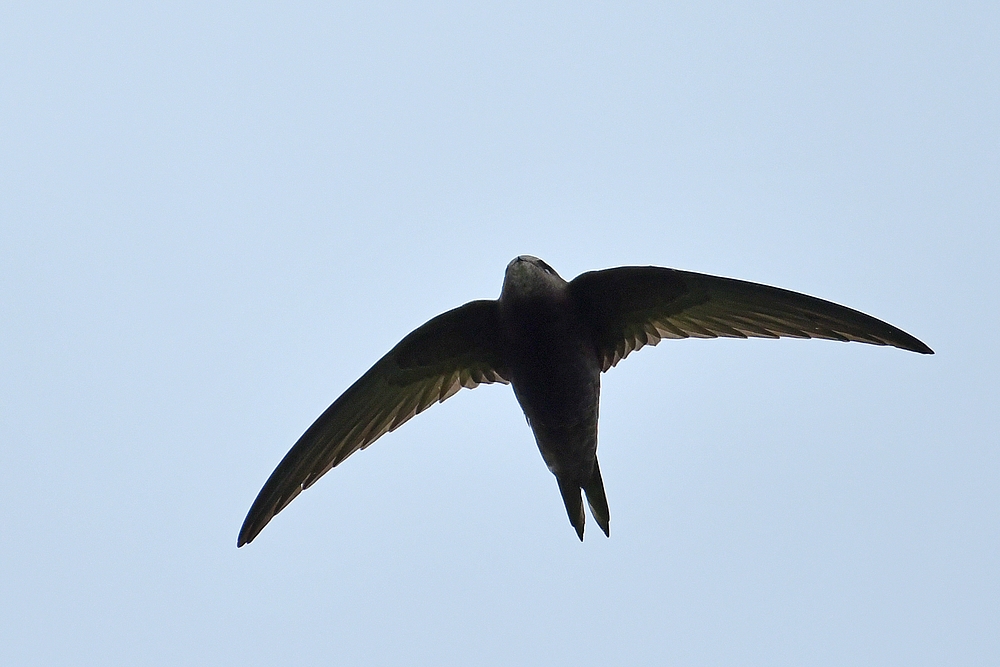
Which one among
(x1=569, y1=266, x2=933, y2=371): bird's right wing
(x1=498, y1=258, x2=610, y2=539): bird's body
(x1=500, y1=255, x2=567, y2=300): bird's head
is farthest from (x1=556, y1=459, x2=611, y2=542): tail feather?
(x1=500, y1=255, x2=567, y2=300): bird's head

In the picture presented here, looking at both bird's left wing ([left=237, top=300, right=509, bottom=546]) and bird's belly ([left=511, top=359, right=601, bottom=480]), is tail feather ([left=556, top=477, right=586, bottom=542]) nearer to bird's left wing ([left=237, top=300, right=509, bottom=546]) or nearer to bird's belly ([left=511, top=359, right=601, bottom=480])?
bird's belly ([left=511, top=359, right=601, bottom=480])

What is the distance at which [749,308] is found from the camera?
754 centimetres

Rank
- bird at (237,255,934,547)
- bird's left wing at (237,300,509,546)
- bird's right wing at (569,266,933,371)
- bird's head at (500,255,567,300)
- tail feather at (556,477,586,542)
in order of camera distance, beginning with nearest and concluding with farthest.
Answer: bird's head at (500,255,567,300) → bird at (237,255,934,547) → bird's right wing at (569,266,933,371) → bird's left wing at (237,300,509,546) → tail feather at (556,477,586,542)

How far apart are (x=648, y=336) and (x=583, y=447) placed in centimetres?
79

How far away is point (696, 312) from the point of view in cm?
759

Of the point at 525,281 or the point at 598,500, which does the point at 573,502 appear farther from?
the point at 525,281

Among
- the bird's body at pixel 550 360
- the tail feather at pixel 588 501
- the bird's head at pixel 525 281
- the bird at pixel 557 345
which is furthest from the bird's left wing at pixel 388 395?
the tail feather at pixel 588 501

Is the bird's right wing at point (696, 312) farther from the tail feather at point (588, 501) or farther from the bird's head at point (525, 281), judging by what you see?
the tail feather at point (588, 501)

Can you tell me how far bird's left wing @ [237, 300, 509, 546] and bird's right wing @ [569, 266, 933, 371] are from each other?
645mm

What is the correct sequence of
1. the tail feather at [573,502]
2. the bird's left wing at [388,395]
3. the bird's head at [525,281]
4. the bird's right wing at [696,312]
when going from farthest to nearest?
the tail feather at [573,502], the bird's left wing at [388,395], the bird's right wing at [696,312], the bird's head at [525,281]

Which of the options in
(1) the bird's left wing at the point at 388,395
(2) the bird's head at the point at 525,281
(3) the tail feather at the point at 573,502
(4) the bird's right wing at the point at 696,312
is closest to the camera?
(2) the bird's head at the point at 525,281

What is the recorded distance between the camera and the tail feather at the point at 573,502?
7.70 meters

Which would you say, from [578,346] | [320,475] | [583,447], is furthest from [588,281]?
[320,475]

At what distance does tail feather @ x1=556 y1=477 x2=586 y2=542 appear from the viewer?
A: 770 cm
